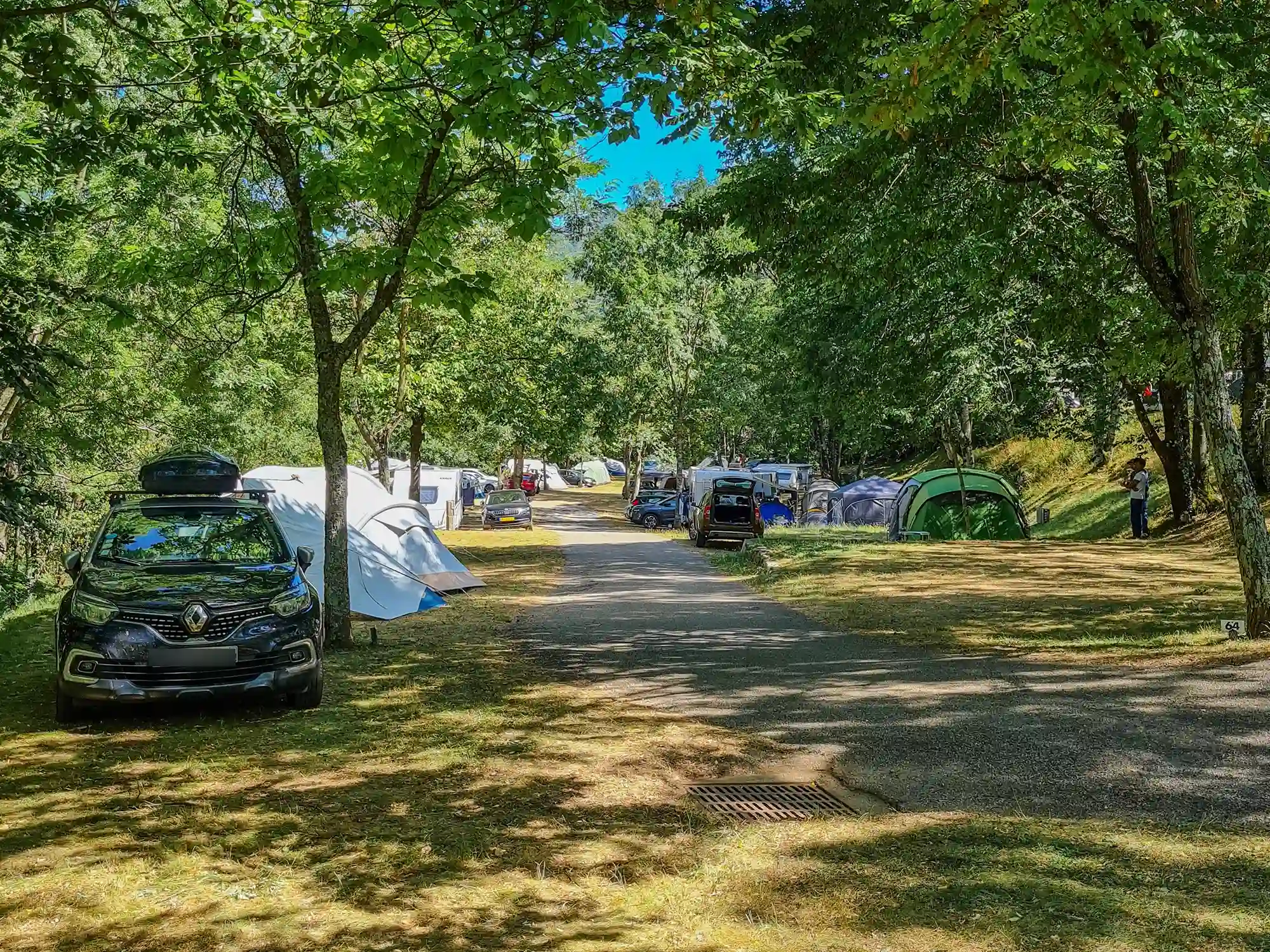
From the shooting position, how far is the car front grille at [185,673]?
7414 millimetres

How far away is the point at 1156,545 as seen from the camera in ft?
69.4

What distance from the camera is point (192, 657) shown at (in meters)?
7.50

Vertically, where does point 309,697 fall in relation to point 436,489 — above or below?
below

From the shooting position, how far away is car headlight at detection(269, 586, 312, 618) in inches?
313

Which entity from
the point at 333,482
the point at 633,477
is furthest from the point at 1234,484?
the point at 633,477

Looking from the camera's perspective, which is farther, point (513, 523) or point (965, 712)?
point (513, 523)

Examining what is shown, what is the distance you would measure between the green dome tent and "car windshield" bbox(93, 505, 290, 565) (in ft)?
65.3

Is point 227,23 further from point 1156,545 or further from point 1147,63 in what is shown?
point 1156,545

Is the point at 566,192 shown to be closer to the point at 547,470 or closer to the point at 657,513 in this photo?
the point at 657,513

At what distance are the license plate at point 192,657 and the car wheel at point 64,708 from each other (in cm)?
71

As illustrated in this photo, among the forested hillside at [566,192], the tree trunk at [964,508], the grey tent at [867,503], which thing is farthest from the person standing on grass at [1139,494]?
the grey tent at [867,503]

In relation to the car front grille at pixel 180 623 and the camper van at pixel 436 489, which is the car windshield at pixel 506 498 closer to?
the camper van at pixel 436 489

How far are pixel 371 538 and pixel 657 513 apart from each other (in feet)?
102

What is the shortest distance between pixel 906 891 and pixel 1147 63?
667cm
